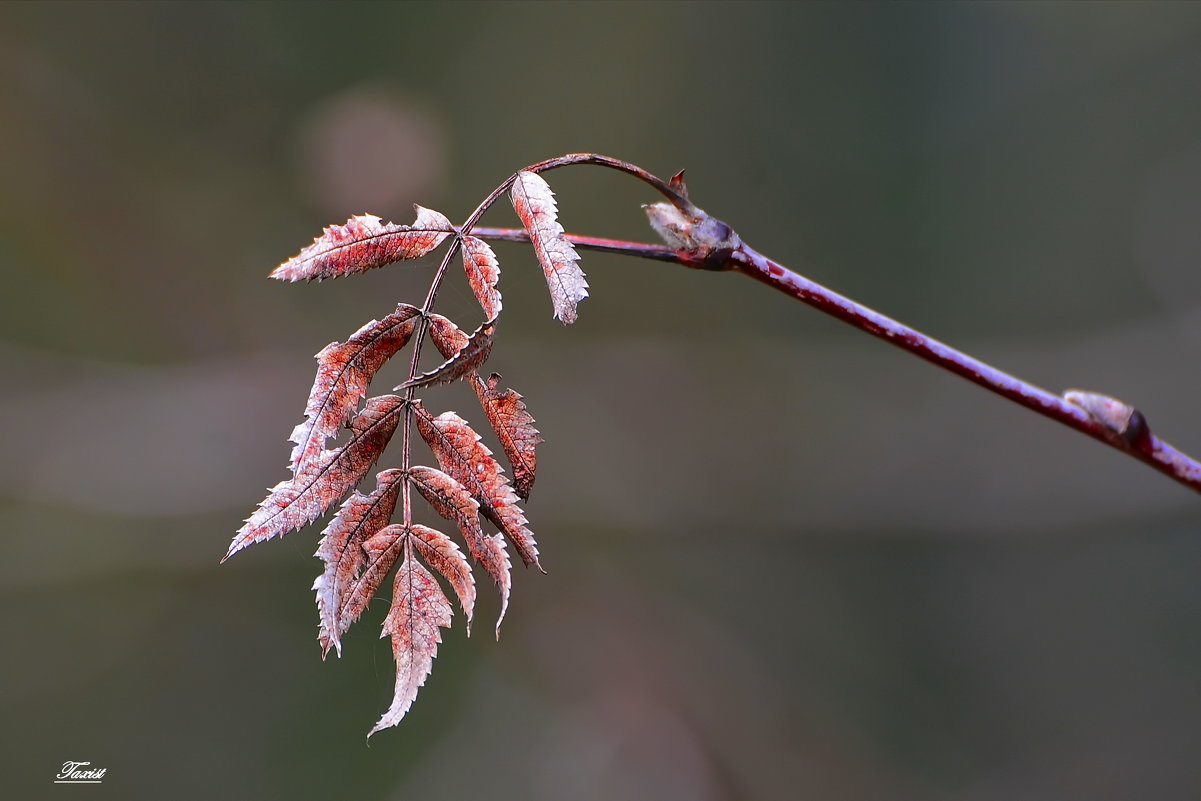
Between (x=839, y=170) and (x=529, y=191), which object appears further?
(x=839, y=170)

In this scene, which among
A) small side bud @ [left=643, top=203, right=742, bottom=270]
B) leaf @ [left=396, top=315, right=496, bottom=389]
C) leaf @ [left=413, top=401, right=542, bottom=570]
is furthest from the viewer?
small side bud @ [left=643, top=203, right=742, bottom=270]

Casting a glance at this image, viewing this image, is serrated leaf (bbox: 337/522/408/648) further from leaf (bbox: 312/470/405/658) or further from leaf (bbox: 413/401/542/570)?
leaf (bbox: 413/401/542/570)

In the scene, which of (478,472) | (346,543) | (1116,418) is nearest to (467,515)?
(478,472)

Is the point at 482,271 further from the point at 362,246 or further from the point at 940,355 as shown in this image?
the point at 940,355

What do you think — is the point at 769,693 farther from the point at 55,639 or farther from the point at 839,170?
the point at 55,639

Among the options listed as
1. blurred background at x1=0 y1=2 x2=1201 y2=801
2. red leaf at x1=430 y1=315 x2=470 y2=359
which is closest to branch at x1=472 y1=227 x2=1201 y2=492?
red leaf at x1=430 y1=315 x2=470 y2=359

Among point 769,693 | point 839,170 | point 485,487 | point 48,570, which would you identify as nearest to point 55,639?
point 48,570

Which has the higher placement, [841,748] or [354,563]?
[354,563]
